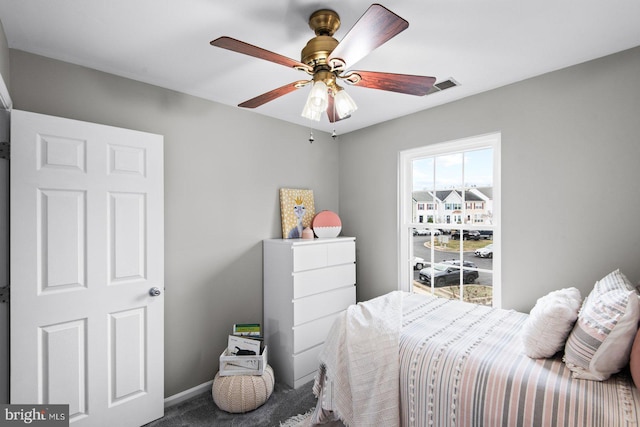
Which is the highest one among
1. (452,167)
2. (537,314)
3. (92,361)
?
(452,167)

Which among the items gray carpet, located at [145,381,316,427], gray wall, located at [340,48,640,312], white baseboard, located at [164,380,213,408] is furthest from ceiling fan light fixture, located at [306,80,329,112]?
white baseboard, located at [164,380,213,408]

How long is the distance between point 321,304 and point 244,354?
2.67ft

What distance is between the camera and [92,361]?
1934 mm

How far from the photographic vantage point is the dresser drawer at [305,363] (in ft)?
8.66

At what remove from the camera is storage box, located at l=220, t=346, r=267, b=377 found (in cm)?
239

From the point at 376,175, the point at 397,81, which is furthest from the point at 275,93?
the point at 376,175

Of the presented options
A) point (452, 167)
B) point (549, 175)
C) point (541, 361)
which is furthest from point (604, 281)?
point (452, 167)

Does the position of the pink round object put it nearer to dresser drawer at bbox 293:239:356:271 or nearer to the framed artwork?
the framed artwork

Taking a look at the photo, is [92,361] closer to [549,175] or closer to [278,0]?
[278,0]

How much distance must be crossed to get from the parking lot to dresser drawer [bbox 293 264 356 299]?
0.71 metres

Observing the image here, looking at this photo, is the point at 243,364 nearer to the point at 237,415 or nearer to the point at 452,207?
the point at 237,415

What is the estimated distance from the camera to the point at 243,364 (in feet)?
7.93

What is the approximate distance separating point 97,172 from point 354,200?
2504 mm

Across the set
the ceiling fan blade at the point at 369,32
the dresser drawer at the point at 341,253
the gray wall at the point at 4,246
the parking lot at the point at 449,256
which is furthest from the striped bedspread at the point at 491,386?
the gray wall at the point at 4,246
